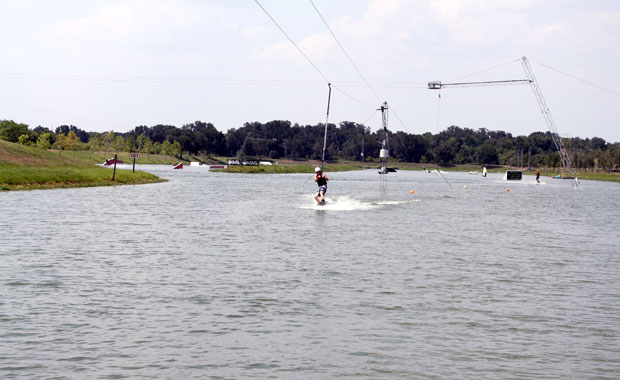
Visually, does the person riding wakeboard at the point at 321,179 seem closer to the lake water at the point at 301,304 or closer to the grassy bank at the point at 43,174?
the lake water at the point at 301,304

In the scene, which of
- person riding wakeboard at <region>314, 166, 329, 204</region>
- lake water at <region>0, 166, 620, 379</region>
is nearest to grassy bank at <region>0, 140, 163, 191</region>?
person riding wakeboard at <region>314, 166, 329, 204</region>

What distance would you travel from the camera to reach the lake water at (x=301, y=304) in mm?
13508

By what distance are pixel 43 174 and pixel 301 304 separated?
74.4 m

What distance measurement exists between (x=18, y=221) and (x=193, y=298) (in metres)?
26.2

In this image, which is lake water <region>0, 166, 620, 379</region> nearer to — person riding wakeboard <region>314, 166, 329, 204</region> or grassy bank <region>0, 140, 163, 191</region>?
person riding wakeboard <region>314, 166, 329, 204</region>

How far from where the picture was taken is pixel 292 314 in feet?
58.2

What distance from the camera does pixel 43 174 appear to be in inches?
3366

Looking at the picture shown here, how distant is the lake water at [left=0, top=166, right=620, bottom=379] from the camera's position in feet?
44.3

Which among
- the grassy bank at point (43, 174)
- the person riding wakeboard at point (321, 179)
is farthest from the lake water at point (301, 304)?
the grassy bank at point (43, 174)

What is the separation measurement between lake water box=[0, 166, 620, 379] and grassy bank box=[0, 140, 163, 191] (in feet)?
145

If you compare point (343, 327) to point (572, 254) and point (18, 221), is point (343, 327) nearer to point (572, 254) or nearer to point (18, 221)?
point (572, 254)

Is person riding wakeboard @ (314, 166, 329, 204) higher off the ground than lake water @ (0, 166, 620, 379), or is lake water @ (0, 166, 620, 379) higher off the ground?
person riding wakeboard @ (314, 166, 329, 204)

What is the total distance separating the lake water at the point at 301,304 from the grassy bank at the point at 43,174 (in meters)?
44.3

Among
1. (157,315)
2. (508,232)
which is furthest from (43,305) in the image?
(508,232)
